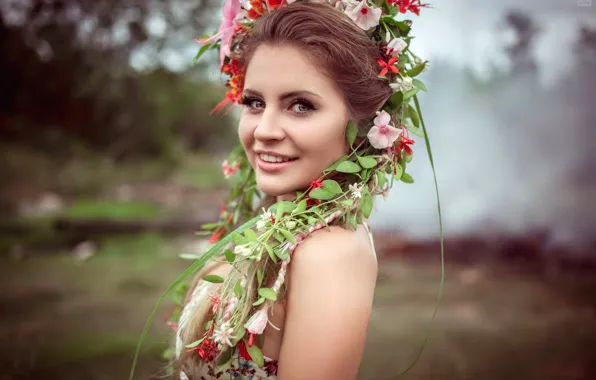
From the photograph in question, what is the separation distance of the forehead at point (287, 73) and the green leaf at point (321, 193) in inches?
8.6

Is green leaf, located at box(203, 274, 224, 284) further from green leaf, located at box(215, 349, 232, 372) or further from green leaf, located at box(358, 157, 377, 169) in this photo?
green leaf, located at box(358, 157, 377, 169)

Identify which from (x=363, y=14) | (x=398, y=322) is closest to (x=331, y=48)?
(x=363, y=14)

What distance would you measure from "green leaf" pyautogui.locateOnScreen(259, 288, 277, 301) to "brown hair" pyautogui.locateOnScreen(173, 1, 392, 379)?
7cm

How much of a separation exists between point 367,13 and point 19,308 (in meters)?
3.16

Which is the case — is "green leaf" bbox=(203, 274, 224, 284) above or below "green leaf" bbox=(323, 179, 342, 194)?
below

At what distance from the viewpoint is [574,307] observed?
3.32m

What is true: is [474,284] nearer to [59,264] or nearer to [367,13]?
[367,13]

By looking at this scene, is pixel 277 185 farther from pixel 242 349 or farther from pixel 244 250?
pixel 242 349

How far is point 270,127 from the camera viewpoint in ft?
3.80

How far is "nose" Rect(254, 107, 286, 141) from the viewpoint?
45.4 inches

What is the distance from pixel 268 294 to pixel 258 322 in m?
0.07

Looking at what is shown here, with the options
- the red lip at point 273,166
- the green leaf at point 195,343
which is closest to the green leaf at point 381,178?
the red lip at point 273,166

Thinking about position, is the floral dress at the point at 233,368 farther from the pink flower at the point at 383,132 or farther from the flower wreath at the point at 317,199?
the pink flower at the point at 383,132

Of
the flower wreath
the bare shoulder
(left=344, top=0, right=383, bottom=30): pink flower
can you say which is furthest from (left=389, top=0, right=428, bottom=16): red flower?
the bare shoulder
